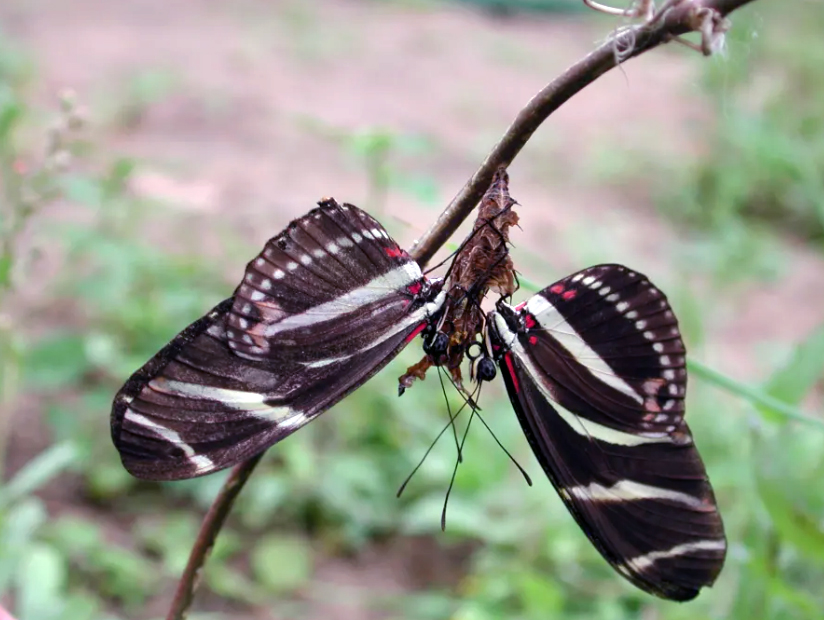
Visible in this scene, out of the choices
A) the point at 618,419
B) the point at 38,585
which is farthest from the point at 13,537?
the point at 618,419

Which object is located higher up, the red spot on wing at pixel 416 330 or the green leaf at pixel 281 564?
the red spot on wing at pixel 416 330

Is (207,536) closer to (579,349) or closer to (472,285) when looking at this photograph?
(472,285)

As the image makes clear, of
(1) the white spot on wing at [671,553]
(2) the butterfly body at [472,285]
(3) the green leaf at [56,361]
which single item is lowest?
(3) the green leaf at [56,361]

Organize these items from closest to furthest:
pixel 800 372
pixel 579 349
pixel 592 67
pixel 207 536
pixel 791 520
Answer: pixel 592 67
pixel 207 536
pixel 579 349
pixel 791 520
pixel 800 372

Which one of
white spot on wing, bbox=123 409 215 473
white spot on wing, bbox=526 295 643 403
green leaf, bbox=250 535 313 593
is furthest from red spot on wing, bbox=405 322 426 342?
green leaf, bbox=250 535 313 593

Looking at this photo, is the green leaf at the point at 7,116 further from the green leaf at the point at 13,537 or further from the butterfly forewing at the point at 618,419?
the butterfly forewing at the point at 618,419

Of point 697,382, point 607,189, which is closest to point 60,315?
point 697,382

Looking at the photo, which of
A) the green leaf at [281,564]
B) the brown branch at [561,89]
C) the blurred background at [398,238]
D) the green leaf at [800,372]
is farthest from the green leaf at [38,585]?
the green leaf at [800,372]
